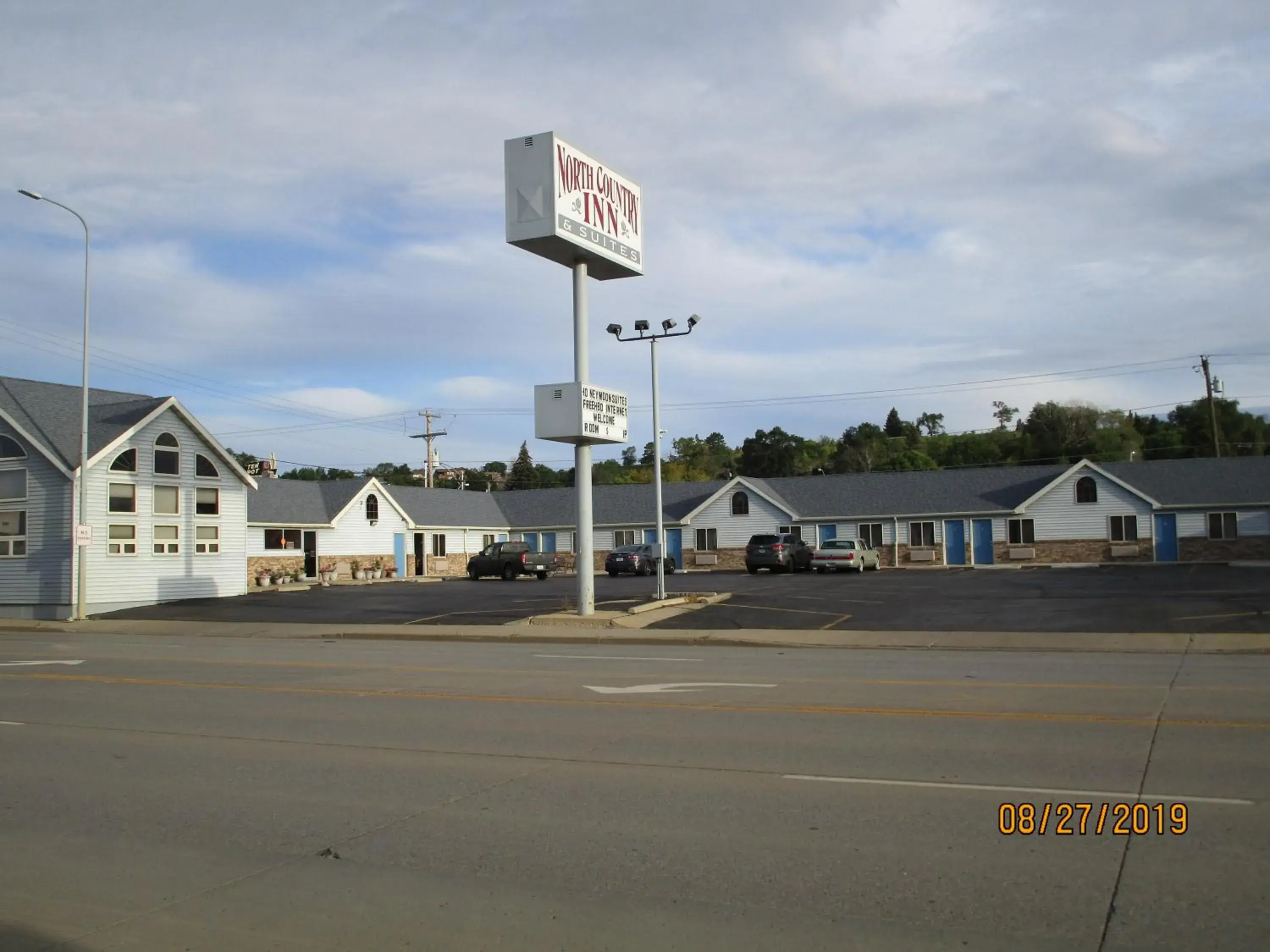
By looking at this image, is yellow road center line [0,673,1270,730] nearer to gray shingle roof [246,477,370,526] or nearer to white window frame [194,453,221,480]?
white window frame [194,453,221,480]

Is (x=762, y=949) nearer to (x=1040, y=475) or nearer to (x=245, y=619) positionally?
(x=245, y=619)

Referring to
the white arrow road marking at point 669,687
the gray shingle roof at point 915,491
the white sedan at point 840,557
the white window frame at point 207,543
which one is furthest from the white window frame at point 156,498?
the gray shingle roof at point 915,491

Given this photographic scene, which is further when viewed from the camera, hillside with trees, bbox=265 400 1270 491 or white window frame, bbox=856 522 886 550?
hillside with trees, bbox=265 400 1270 491

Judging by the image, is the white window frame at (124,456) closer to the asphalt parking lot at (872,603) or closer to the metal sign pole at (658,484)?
the asphalt parking lot at (872,603)

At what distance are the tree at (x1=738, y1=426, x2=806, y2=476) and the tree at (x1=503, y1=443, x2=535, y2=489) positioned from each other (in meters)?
25.1

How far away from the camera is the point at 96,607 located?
107 feet

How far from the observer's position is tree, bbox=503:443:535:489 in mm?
119500

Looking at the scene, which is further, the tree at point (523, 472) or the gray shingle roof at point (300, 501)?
the tree at point (523, 472)

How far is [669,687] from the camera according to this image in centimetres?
1394

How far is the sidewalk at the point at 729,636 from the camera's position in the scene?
61.4 feet

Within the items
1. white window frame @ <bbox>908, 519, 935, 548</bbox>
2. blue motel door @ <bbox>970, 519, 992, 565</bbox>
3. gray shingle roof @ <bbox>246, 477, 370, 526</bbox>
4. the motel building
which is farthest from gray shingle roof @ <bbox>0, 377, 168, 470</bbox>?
blue motel door @ <bbox>970, 519, 992, 565</bbox>

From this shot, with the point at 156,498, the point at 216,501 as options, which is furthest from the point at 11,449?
the point at 216,501

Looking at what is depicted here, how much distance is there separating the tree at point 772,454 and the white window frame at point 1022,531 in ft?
226

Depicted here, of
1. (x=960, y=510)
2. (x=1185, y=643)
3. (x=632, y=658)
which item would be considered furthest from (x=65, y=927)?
(x=960, y=510)
